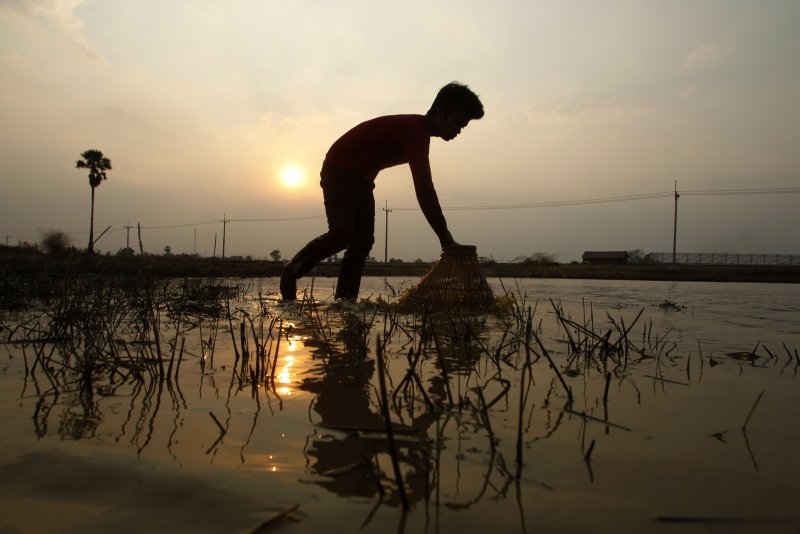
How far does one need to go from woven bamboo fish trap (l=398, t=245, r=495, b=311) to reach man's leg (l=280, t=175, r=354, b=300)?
892 mm

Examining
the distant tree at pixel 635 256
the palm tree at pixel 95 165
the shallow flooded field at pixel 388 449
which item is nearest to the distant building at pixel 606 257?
the distant tree at pixel 635 256

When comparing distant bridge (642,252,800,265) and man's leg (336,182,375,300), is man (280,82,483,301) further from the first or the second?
distant bridge (642,252,800,265)

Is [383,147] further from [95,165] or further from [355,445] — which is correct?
[95,165]

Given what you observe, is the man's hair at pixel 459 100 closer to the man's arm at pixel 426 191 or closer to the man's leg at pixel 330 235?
the man's arm at pixel 426 191

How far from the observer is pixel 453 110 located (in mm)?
4836

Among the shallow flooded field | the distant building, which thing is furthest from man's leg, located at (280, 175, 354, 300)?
the distant building

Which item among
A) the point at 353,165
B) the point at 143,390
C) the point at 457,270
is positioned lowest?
the point at 143,390

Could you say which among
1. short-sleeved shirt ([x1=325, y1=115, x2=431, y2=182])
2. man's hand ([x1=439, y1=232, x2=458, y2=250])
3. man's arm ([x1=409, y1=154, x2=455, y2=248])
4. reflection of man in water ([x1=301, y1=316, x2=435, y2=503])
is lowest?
reflection of man in water ([x1=301, y1=316, x2=435, y2=503])

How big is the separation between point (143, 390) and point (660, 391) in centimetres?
187

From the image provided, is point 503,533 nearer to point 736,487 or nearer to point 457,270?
point 736,487

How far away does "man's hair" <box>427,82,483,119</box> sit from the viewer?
479cm

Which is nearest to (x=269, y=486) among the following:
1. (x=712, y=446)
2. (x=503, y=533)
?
(x=503, y=533)

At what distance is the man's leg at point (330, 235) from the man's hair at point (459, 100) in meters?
1.20

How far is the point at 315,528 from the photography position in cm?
91
